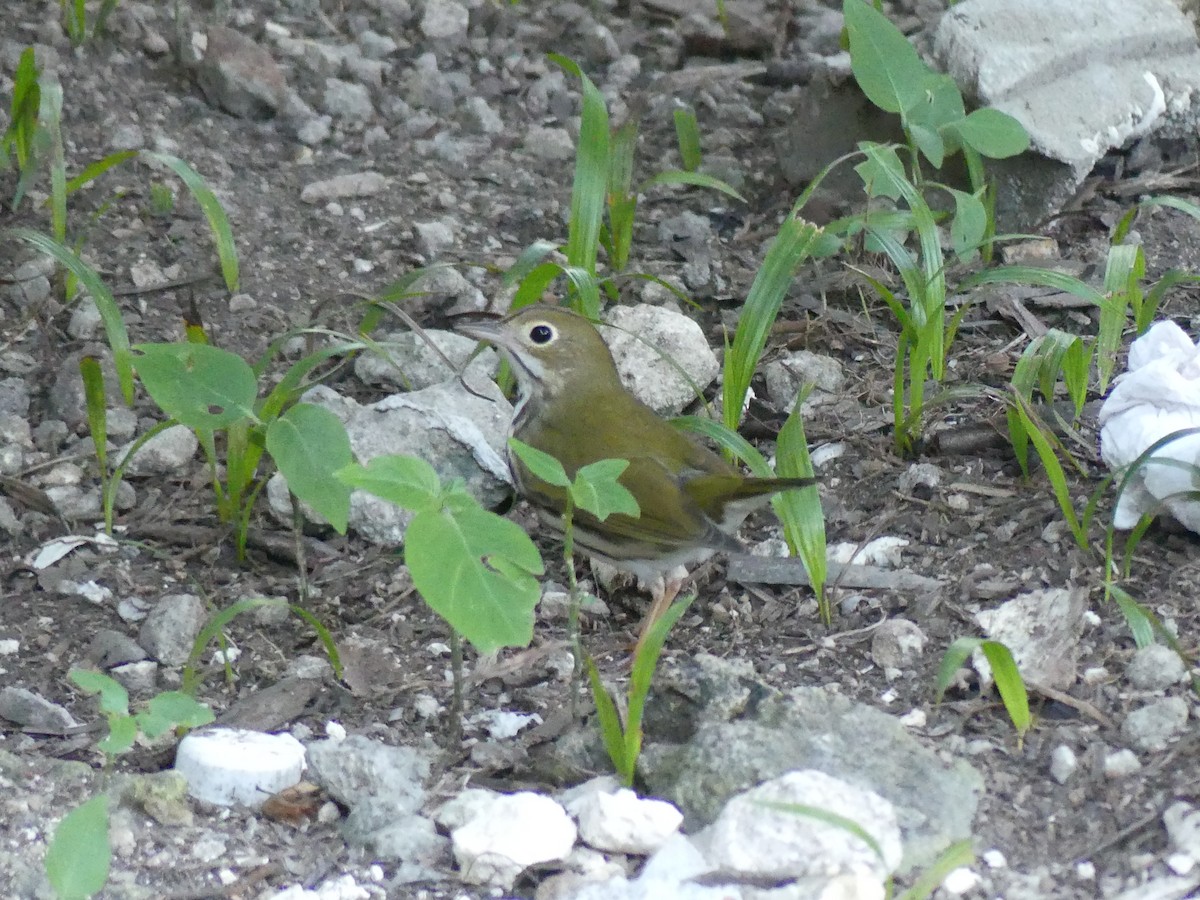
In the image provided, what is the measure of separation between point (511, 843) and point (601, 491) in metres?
0.64

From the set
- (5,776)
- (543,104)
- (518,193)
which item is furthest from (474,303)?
(5,776)

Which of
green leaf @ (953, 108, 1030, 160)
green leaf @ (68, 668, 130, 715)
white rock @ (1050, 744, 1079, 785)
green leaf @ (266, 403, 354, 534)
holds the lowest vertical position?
white rock @ (1050, 744, 1079, 785)

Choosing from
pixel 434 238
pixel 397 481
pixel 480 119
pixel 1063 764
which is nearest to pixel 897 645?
pixel 1063 764

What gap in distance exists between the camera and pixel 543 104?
6.37m

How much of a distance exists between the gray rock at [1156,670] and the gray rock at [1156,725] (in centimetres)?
10

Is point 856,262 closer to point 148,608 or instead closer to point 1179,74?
point 1179,74

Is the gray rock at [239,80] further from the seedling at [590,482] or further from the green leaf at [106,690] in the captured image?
the green leaf at [106,690]

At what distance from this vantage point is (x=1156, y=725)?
2969mm

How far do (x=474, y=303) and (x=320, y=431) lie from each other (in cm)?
193

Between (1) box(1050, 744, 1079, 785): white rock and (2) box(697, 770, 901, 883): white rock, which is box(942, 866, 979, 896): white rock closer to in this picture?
(2) box(697, 770, 901, 883): white rock

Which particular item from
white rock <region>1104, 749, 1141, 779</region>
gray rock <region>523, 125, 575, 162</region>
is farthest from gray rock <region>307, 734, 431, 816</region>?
gray rock <region>523, 125, 575, 162</region>

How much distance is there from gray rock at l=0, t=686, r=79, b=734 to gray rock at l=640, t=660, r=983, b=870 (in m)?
1.25

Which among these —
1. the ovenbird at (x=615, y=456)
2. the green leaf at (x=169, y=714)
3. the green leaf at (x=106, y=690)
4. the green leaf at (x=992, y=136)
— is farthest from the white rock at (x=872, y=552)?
the green leaf at (x=106, y=690)

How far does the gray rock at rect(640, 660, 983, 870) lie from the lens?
9.15ft
